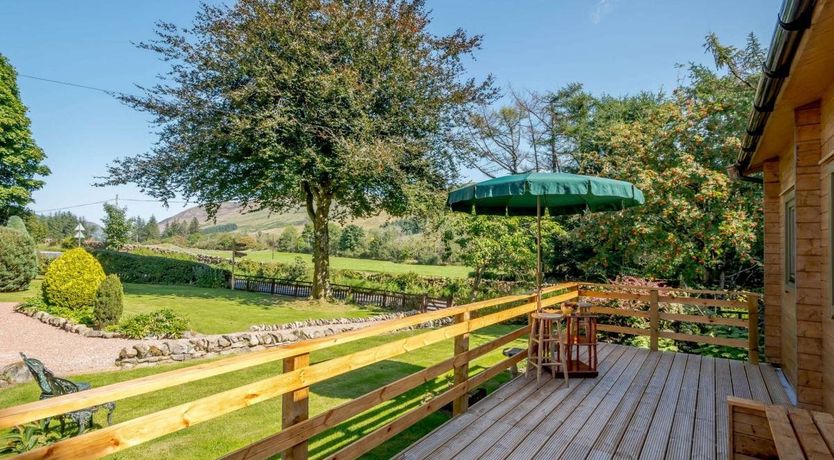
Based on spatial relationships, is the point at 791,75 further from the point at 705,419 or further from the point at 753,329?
the point at 753,329

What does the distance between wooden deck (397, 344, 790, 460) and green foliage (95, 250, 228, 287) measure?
759 inches

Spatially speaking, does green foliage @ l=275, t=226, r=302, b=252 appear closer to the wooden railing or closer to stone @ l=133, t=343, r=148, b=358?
stone @ l=133, t=343, r=148, b=358

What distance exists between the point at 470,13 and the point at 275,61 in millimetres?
7954

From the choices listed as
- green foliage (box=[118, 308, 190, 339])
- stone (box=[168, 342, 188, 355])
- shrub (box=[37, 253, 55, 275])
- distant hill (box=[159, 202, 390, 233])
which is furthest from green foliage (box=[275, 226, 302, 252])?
stone (box=[168, 342, 188, 355])

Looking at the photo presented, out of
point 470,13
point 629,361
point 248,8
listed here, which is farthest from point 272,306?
point 470,13

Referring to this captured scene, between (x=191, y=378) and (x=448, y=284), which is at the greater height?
(x=191, y=378)

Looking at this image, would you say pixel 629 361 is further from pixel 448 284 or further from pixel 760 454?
pixel 448 284

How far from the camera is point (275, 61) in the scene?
1323cm

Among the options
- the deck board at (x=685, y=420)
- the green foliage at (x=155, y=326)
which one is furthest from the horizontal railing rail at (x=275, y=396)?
the green foliage at (x=155, y=326)

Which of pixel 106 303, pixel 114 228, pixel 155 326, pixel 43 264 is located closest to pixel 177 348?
pixel 155 326

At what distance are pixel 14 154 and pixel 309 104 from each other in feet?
72.6

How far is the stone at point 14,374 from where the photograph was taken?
6.13 metres

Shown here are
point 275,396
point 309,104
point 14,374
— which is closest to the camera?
point 275,396

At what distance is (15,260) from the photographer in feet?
47.4
